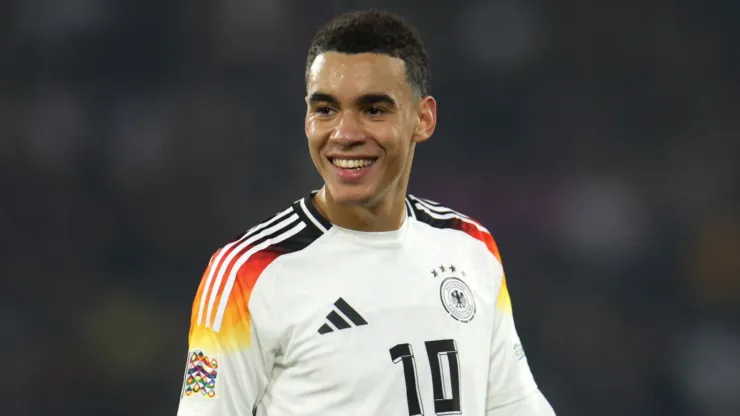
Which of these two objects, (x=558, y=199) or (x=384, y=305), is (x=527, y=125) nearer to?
(x=558, y=199)

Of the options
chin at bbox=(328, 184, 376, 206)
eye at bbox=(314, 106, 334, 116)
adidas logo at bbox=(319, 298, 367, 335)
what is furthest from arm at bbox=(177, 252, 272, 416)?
eye at bbox=(314, 106, 334, 116)

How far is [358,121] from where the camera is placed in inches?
71.4

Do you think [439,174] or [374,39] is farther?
[439,174]

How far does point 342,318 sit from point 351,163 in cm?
33

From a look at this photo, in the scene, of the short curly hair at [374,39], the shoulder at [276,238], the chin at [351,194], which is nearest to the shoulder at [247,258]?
the shoulder at [276,238]

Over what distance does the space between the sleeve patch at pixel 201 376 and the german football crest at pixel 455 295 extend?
1.76 feet

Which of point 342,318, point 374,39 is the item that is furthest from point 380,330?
point 374,39

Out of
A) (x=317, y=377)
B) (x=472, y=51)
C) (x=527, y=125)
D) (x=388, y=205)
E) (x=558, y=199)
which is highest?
(x=472, y=51)

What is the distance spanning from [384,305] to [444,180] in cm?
242

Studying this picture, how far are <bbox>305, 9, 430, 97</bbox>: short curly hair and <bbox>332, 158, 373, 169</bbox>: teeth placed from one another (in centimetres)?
20

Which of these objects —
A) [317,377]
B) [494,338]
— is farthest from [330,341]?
[494,338]

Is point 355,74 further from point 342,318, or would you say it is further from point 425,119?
point 342,318

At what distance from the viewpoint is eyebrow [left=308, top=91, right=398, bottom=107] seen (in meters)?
1.80

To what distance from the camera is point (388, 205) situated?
78.6 inches
